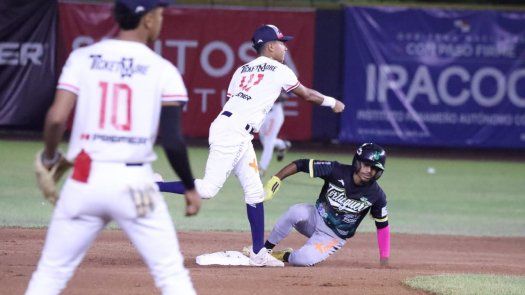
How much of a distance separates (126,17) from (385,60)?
17712mm

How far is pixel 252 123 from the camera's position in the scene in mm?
10234

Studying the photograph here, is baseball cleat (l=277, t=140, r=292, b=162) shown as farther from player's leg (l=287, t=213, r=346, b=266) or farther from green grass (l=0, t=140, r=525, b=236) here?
player's leg (l=287, t=213, r=346, b=266)

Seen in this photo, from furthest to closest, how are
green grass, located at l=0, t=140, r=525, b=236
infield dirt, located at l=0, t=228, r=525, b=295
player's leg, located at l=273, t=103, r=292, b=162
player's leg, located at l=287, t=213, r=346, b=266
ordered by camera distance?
1. player's leg, located at l=273, t=103, r=292, b=162
2. green grass, located at l=0, t=140, r=525, b=236
3. player's leg, located at l=287, t=213, r=346, b=266
4. infield dirt, located at l=0, t=228, r=525, b=295

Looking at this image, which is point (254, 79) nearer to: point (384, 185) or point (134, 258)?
point (134, 258)

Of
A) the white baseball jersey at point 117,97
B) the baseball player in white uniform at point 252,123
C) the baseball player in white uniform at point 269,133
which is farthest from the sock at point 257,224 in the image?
the baseball player in white uniform at point 269,133

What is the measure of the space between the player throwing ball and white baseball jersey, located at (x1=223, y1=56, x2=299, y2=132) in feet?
1.93

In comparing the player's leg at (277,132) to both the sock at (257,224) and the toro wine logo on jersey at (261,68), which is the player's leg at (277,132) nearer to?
the toro wine logo on jersey at (261,68)

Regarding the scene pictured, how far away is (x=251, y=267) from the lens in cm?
1006

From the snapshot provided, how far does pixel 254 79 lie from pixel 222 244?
2.41 m

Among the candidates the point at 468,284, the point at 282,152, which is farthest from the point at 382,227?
the point at 282,152

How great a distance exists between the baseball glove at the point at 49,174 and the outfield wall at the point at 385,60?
56.6ft

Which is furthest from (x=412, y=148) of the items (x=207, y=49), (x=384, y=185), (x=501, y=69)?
(x=384, y=185)

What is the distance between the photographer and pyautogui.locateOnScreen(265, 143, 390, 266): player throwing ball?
396 inches

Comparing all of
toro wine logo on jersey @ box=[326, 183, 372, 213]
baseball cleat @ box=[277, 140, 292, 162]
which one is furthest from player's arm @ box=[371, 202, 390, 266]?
baseball cleat @ box=[277, 140, 292, 162]
